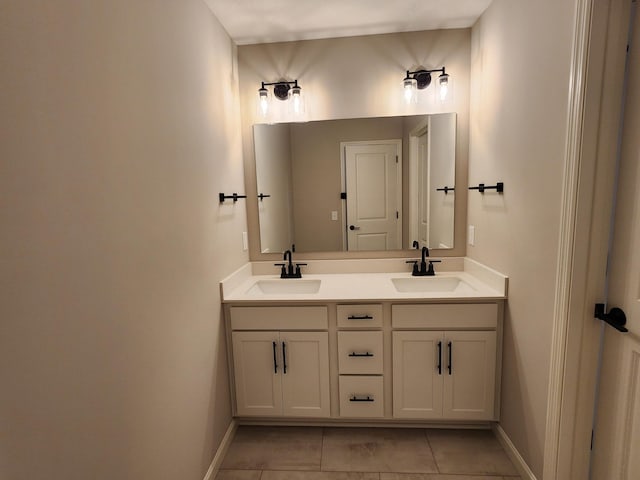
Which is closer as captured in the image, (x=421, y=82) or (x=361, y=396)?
(x=361, y=396)

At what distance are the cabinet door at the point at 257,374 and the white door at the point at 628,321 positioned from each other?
1538 millimetres

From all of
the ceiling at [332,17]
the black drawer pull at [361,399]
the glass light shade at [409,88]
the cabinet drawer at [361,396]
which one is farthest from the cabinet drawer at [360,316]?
the ceiling at [332,17]

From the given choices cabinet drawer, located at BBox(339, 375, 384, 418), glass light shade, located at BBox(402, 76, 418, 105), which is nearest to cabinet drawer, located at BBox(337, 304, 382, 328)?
cabinet drawer, located at BBox(339, 375, 384, 418)

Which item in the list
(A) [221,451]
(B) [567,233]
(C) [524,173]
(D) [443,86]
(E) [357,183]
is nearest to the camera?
(B) [567,233]

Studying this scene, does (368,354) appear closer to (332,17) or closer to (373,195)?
(373,195)

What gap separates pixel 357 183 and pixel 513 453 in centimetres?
185

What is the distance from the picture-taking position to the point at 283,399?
1.97m

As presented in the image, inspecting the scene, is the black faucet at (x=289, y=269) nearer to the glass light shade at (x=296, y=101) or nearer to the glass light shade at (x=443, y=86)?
the glass light shade at (x=296, y=101)

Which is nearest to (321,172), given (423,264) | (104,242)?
(423,264)

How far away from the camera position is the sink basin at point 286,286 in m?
2.27

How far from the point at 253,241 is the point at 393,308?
117cm

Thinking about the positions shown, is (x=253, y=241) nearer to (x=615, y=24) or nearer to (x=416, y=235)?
(x=416, y=235)

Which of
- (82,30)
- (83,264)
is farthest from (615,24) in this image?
(83,264)

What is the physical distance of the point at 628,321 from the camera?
1079 mm
